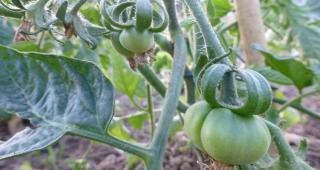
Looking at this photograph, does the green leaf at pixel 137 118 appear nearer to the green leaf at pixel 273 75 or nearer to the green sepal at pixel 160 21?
the green leaf at pixel 273 75

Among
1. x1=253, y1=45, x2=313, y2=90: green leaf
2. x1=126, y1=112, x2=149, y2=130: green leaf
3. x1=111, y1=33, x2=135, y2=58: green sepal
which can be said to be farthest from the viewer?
x1=126, y1=112, x2=149, y2=130: green leaf

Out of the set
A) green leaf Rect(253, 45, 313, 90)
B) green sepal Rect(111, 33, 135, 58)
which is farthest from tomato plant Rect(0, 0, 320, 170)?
green leaf Rect(253, 45, 313, 90)

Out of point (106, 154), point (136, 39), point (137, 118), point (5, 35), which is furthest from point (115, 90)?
point (106, 154)

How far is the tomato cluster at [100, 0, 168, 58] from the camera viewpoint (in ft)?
Result: 2.44

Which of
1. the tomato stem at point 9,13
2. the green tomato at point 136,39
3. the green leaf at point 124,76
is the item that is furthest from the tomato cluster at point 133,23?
the green leaf at point 124,76

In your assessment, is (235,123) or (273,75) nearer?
(235,123)

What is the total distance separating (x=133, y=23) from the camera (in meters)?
0.79

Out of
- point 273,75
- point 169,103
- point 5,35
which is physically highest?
point 5,35

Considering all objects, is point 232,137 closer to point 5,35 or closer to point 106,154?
point 5,35

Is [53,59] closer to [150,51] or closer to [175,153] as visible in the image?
[150,51]

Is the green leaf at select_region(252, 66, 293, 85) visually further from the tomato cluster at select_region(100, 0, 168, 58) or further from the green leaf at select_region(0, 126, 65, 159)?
the green leaf at select_region(0, 126, 65, 159)

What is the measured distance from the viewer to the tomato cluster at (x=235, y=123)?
64cm

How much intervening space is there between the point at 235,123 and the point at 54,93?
270mm

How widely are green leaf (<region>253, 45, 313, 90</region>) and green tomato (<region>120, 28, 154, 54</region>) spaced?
34 centimetres
